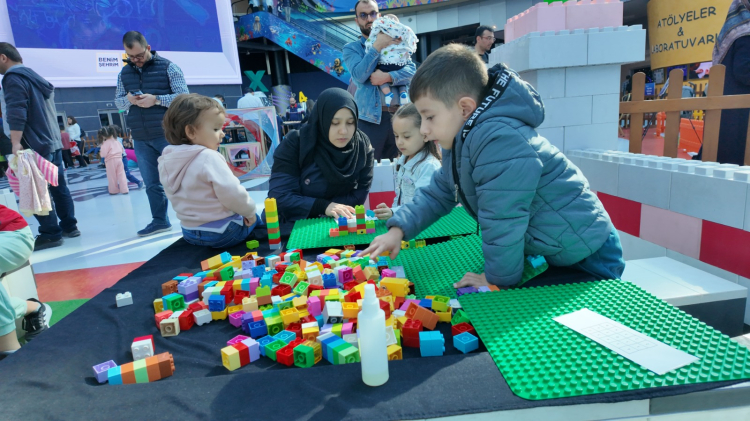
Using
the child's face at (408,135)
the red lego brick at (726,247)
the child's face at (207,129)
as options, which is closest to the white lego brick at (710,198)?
the red lego brick at (726,247)

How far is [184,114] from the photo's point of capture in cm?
220

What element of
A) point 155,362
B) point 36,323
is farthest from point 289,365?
point 36,323

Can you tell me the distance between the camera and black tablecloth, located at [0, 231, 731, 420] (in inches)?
33.6

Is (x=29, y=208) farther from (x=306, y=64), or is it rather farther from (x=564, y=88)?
(x=306, y=64)

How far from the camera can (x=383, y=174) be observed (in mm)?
3188

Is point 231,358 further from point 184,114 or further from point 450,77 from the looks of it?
point 184,114

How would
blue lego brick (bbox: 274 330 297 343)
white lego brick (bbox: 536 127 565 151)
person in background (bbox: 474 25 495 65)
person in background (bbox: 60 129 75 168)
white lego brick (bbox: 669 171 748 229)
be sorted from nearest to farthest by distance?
blue lego brick (bbox: 274 330 297 343) < white lego brick (bbox: 669 171 748 229) < white lego brick (bbox: 536 127 565 151) < person in background (bbox: 474 25 495 65) < person in background (bbox: 60 129 75 168)

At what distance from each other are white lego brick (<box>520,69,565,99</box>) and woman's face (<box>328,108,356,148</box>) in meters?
1.22

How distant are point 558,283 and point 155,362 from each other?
1.21 meters

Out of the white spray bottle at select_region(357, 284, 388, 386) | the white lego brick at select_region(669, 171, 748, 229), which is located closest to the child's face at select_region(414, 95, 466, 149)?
the white spray bottle at select_region(357, 284, 388, 386)

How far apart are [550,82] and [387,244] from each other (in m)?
1.77

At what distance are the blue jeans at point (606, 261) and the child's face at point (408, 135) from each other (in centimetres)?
123

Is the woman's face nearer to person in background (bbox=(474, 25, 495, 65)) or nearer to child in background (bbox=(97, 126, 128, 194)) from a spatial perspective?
person in background (bbox=(474, 25, 495, 65))

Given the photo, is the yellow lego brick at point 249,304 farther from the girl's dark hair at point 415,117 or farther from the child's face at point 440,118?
the girl's dark hair at point 415,117
